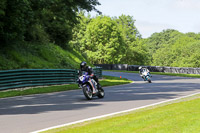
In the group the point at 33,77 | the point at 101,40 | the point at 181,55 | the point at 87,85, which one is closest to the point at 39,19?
the point at 33,77

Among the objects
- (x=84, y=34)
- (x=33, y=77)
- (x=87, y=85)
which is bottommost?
(x=87, y=85)

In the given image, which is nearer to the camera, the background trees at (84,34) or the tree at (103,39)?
the background trees at (84,34)

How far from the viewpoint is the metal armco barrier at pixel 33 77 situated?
739 inches

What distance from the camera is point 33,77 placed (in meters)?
20.8

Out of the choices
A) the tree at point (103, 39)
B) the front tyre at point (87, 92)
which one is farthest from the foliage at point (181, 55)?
the front tyre at point (87, 92)

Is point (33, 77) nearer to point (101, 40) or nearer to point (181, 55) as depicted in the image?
point (101, 40)

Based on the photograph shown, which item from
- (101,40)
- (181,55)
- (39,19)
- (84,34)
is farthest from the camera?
(181,55)

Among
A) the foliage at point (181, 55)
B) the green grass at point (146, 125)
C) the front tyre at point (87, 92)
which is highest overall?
the foliage at point (181, 55)

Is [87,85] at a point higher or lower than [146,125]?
higher

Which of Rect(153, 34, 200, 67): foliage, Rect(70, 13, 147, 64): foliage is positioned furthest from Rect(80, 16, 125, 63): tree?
Rect(153, 34, 200, 67): foliage

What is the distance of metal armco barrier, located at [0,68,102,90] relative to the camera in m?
18.8

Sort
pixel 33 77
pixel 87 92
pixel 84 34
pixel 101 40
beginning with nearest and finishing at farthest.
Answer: pixel 87 92 < pixel 33 77 < pixel 101 40 < pixel 84 34

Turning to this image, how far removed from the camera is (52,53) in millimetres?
31594

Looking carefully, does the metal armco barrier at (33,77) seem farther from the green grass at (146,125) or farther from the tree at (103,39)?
the tree at (103,39)
